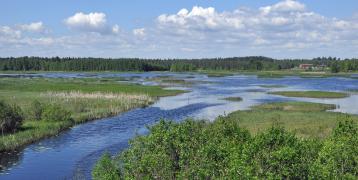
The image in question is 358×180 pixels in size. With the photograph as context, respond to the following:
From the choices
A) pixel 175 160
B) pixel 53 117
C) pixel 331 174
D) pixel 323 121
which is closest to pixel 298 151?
pixel 331 174

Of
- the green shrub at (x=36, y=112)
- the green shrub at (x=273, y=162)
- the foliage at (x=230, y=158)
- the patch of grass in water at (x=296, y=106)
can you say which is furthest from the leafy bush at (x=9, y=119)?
the patch of grass in water at (x=296, y=106)

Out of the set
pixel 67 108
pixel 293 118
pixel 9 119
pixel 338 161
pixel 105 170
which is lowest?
pixel 67 108

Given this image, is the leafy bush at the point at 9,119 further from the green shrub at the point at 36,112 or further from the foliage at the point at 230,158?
the foliage at the point at 230,158

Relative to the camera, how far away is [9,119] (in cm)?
5741

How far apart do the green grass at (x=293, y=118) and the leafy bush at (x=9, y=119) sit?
89.3ft

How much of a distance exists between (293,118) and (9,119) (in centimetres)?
3968

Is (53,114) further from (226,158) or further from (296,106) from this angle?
(226,158)

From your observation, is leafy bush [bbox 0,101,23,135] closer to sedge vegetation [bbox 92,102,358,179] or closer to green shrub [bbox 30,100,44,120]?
green shrub [bbox 30,100,44,120]

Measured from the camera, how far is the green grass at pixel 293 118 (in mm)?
55625

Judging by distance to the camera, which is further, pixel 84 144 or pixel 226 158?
pixel 84 144

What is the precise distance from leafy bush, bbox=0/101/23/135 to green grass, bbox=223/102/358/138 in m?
27.2

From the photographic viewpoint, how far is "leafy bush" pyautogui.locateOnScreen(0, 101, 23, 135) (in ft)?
186

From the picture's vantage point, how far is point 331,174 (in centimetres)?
2122

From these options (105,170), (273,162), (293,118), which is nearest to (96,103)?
(293,118)
